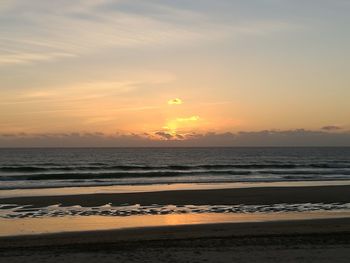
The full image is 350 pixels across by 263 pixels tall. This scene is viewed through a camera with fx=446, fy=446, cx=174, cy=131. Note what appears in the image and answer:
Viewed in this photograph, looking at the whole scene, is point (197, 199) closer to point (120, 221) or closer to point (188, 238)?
point (120, 221)

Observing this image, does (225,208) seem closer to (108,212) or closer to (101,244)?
(108,212)

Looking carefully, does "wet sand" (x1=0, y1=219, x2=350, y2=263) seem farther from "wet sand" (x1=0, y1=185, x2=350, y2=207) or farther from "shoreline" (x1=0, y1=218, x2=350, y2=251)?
"wet sand" (x1=0, y1=185, x2=350, y2=207)

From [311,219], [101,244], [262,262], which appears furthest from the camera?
[311,219]

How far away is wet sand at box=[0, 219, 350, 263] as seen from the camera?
9430mm

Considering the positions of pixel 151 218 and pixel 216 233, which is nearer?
pixel 216 233

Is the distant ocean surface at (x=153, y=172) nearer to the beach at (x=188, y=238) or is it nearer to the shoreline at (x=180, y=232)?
the beach at (x=188, y=238)

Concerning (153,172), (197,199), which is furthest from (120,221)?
(153,172)

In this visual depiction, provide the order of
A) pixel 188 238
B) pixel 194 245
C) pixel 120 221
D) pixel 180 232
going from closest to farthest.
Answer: pixel 194 245 < pixel 188 238 < pixel 180 232 < pixel 120 221

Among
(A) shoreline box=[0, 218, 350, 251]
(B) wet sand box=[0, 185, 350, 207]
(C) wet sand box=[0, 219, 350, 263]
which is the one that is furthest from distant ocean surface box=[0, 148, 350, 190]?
(C) wet sand box=[0, 219, 350, 263]

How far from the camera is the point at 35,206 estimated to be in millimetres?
18672

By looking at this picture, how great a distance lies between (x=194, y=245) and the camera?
10695 mm

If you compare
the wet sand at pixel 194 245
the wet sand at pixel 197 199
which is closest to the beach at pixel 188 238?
the wet sand at pixel 194 245

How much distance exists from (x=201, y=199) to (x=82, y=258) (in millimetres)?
12745

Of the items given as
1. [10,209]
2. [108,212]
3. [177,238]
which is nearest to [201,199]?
[108,212]
